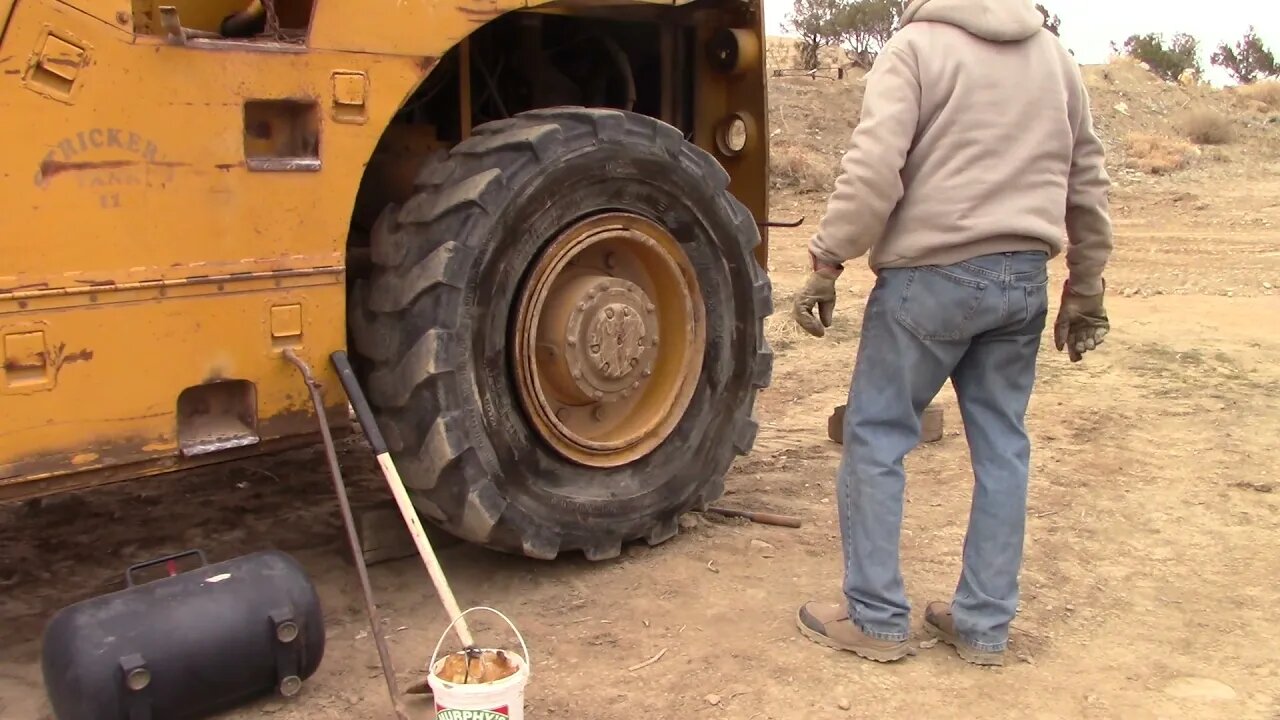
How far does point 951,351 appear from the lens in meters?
3.41

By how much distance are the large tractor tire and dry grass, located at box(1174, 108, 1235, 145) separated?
23278mm

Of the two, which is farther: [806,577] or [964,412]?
[806,577]

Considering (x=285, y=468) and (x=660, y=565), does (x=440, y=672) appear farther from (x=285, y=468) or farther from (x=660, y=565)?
(x=285, y=468)

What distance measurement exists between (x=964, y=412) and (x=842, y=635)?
715 mm

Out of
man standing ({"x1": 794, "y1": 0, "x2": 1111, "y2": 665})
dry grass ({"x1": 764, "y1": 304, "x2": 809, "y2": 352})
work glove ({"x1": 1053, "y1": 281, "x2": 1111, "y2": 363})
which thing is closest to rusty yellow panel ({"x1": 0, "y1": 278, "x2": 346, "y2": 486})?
man standing ({"x1": 794, "y1": 0, "x2": 1111, "y2": 665})

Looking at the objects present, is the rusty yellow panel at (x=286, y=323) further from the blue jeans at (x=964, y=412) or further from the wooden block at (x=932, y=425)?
the wooden block at (x=932, y=425)

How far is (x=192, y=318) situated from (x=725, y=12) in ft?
8.26

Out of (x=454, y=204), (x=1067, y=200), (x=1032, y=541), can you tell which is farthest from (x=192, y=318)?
(x=1032, y=541)

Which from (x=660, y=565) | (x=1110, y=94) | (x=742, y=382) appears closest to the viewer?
(x=660, y=565)

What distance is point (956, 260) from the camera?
334 cm

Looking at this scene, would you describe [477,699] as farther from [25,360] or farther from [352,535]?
[25,360]

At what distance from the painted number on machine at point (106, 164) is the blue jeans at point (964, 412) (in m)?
1.88

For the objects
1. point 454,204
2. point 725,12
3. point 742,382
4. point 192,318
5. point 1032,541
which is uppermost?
point 725,12

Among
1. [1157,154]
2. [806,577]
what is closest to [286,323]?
[806,577]
